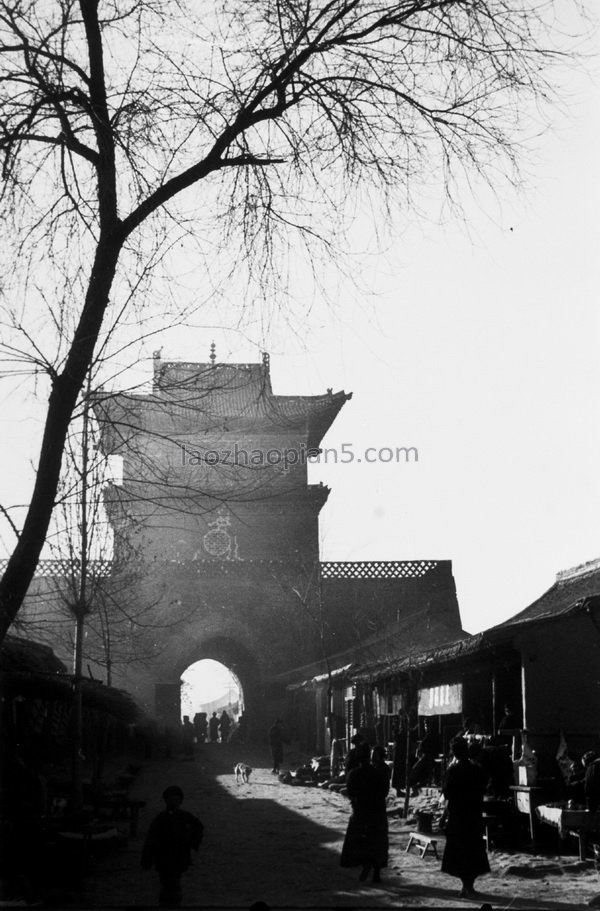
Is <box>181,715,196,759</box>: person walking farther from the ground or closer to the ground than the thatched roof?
closer to the ground

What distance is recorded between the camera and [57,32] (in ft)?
19.6

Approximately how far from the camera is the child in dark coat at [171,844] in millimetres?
6812

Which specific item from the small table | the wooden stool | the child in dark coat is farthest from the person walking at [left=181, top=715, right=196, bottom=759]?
the child in dark coat

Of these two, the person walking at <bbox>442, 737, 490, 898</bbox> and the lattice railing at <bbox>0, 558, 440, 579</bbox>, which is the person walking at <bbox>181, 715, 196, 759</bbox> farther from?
the person walking at <bbox>442, 737, 490, 898</bbox>

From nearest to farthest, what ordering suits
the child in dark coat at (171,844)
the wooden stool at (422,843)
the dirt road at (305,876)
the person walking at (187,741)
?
1. the child in dark coat at (171,844)
2. the dirt road at (305,876)
3. the wooden stool at (422,843)
4. the person walking at (187,741)

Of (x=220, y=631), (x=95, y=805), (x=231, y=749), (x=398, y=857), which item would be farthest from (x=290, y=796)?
(x=220, y=631)

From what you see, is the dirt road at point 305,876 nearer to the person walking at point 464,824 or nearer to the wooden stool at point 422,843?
the wooden stool at point 422,843

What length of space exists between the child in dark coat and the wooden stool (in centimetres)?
501

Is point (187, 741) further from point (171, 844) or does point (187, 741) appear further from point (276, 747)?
point (171, 844)

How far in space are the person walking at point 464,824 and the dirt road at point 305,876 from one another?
0.21 meters

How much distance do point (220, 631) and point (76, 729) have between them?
914 inches

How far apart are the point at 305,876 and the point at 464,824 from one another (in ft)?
6.93

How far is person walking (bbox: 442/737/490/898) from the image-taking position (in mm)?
8836

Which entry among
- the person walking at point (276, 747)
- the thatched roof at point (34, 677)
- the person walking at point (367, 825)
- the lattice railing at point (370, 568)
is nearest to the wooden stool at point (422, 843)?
the person walking at point (367, 825)
